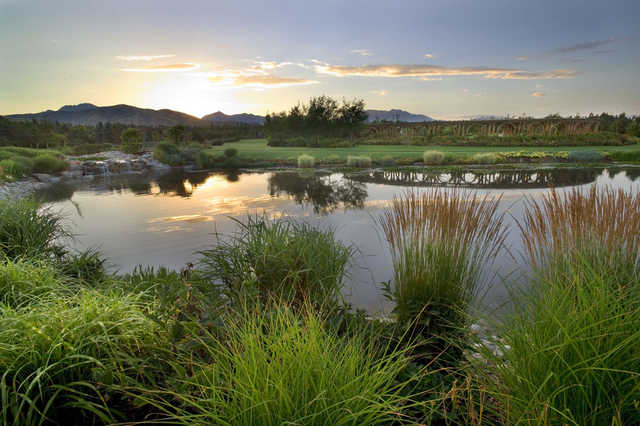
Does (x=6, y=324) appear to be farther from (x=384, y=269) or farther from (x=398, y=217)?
(x=384, y=269)

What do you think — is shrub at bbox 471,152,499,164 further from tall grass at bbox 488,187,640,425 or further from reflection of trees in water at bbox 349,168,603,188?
tall grass at bbox 488,187,640,425

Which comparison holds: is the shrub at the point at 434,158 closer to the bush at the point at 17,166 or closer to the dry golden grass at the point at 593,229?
the dry golden grass at the point at 593,229

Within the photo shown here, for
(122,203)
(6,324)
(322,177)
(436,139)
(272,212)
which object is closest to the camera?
(6,324)

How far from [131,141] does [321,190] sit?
22690mm

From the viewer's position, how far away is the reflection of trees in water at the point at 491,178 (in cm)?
1319

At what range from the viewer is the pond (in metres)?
5.11

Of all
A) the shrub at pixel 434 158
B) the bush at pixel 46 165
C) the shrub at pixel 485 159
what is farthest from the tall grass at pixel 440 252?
the shrub at pixel 485 159

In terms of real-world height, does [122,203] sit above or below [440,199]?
below

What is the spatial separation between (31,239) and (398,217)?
450cm

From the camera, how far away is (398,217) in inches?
118

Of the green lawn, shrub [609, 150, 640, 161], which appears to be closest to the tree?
the green lawn

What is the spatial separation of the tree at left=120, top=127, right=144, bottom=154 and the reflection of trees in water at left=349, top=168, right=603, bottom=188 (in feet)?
63.0

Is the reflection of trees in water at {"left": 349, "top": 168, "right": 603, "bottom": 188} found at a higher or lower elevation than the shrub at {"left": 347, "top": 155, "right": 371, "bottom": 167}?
lower

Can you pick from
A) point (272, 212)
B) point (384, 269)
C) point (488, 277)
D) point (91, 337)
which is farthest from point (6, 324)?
point (272, 212)
